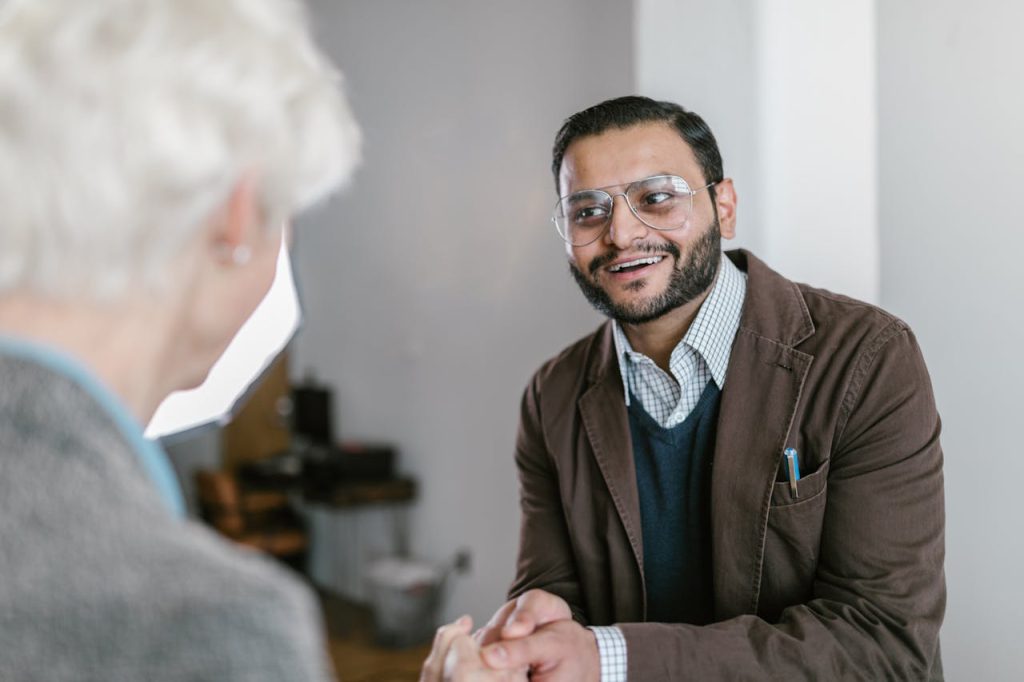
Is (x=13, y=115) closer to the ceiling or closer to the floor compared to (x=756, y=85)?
closer to the floor

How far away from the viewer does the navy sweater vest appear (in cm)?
181

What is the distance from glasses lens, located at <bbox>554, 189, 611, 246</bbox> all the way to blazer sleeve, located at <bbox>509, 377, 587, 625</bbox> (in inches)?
13.8

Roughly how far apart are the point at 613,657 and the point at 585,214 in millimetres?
856

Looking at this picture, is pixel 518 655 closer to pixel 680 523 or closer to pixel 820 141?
pixel 680 523

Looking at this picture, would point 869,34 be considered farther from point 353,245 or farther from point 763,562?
point 353,245

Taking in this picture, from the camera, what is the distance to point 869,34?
2.43 metres

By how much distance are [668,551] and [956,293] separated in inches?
39.6

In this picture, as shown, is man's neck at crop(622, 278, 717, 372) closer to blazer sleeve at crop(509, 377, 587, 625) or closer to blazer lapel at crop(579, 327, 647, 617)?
blazer lapel at crop(579, 327, 647, 617)

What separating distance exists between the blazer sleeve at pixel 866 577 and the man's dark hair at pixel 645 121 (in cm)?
56

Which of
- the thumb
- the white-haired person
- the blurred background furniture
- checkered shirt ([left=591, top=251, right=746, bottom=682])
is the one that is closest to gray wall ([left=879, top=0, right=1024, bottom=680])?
checkered shirt ([left=591, top=251, right=746, bottom=682])

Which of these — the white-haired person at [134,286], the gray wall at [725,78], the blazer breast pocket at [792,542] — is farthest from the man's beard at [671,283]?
the white-haired person at [134,286]

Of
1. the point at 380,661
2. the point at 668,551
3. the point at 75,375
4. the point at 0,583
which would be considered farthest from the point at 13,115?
the point at 380,661

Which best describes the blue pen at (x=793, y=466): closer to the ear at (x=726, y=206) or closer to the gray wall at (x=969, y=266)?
the ear at (x=726, y=206)

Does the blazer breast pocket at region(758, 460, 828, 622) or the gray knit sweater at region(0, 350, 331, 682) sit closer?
the gray knit sweater at region(0, 350, 331, 682)
